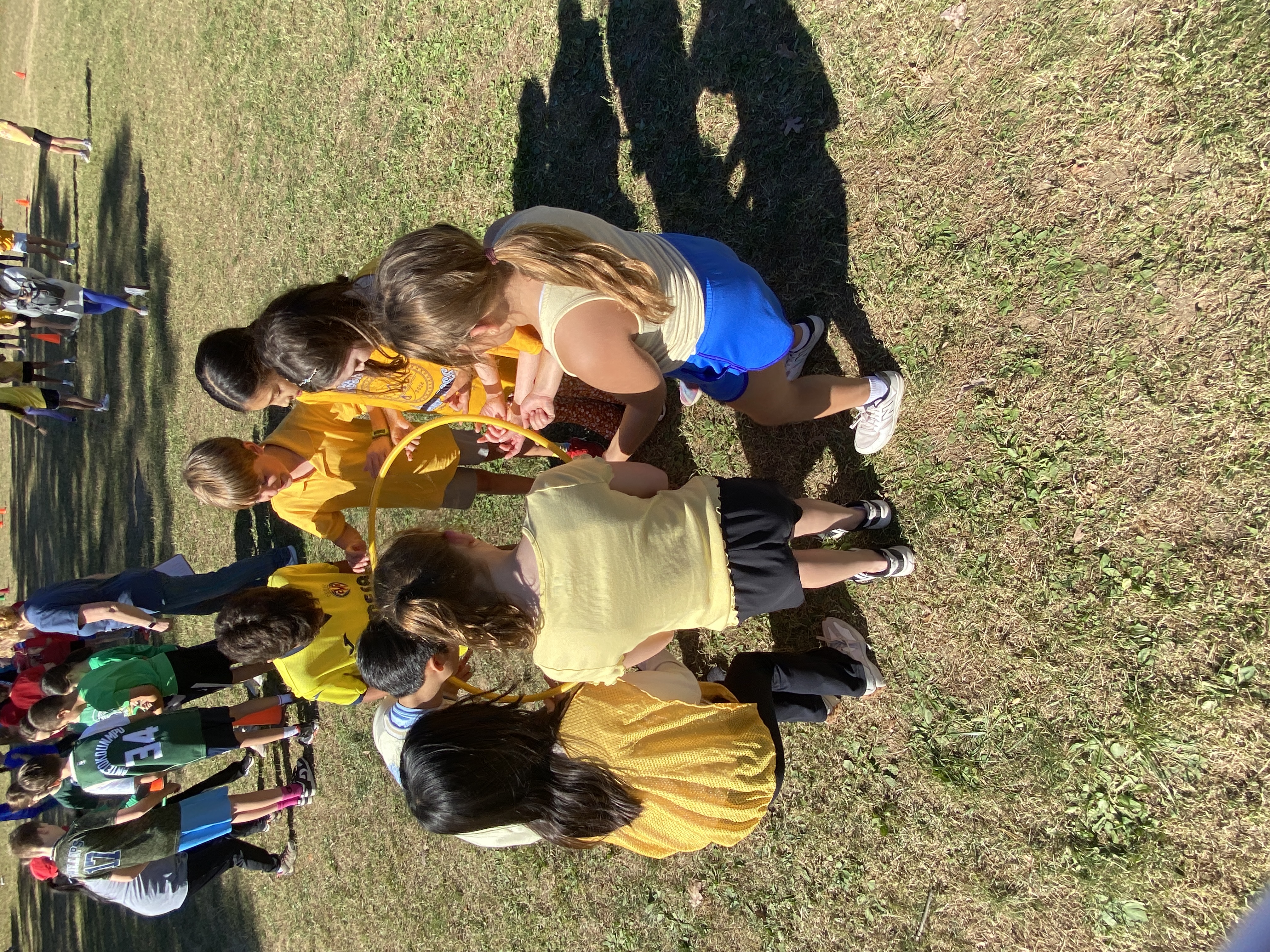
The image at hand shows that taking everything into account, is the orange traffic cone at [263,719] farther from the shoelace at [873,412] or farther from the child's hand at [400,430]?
the shoelace at [873,412]

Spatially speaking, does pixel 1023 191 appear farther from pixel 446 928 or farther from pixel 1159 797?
pixel 446 928

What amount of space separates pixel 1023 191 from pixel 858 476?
1463mm

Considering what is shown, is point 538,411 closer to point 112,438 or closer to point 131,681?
point 131,681

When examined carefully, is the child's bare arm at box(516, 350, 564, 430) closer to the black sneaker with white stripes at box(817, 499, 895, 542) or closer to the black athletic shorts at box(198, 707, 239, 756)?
the black sneaker with white stripes at box(817, 499, 895, 542)

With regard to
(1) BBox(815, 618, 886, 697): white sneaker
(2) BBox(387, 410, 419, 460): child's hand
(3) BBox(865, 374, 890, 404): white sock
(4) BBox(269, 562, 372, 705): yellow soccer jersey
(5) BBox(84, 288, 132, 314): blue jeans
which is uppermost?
(3) BBox(865, 374, 890, 404): white sock

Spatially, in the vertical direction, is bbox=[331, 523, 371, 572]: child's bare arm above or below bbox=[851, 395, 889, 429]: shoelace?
below

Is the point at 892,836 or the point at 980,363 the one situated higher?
the point at 980,363

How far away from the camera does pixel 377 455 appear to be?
3582 millimetres

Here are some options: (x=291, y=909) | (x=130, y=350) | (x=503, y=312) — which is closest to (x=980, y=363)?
(x=503, y=312)

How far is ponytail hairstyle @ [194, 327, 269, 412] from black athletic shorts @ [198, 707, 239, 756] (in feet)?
9.10

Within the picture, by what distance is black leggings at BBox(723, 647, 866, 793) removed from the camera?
2.96 m

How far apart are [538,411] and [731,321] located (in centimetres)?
94

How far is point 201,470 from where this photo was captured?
11.2 ft

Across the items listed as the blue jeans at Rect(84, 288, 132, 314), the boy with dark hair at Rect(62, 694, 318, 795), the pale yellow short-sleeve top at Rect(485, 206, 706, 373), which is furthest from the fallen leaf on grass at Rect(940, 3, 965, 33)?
the blue jeans at Rect(84, 288, 132, 314)
